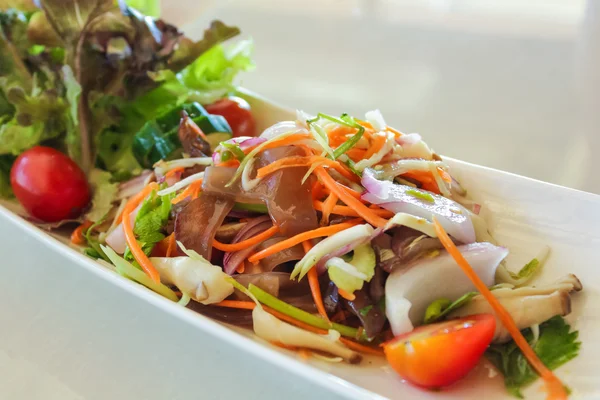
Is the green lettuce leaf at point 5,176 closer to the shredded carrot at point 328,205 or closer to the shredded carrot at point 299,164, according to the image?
the shredded carrot at point 299,164

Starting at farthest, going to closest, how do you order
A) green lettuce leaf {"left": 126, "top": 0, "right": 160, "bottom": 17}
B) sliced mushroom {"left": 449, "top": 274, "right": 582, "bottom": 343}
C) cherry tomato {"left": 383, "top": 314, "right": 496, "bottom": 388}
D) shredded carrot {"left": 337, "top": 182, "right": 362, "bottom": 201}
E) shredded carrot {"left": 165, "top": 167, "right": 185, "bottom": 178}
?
green lettuce leaf {"left": 126, "top": 0, "right": 160, "bottom": 17} < shredded carrot {"left": 165, "top": 167, "right": 185, "bottom": 178} < shredded carrot {"left": 337, "top": 182, "right": 362, "bottom": 201} < sliced mushroom {"left": 449, "top": 274, "right": 582, "bottom": 343} < cherry tomato {"left": 383, "top": 314, "right": 496, "bottom": 388}

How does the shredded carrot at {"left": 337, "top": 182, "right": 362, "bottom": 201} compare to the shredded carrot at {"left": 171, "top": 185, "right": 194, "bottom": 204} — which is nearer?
the shredded carrot at {"left": 337, "top": 182, "right": 362, "bottom": 201}

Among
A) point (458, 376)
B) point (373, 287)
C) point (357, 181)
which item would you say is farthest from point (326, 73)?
point (458, 376)

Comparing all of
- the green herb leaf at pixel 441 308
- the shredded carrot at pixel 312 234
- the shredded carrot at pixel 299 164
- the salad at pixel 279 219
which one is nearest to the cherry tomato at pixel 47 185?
the salad at pixel 279 219

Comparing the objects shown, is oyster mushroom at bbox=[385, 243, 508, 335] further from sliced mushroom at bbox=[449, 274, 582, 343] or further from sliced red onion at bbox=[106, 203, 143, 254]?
sliced red onion at bbox=[106, 203, 143, 254]

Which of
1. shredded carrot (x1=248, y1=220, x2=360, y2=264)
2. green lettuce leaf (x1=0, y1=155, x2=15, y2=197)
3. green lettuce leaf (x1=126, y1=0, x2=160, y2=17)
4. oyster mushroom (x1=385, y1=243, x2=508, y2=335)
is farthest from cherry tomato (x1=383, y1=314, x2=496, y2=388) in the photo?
green lettuce leaf (x1=126, y1=0, x2=160, y2=17)

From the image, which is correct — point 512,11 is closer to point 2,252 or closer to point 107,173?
point 107,173

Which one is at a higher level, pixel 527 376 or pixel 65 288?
pixel 527 376

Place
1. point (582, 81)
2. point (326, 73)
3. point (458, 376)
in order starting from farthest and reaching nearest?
point (326, 73)
point (582, 81)
point (458, 376)
